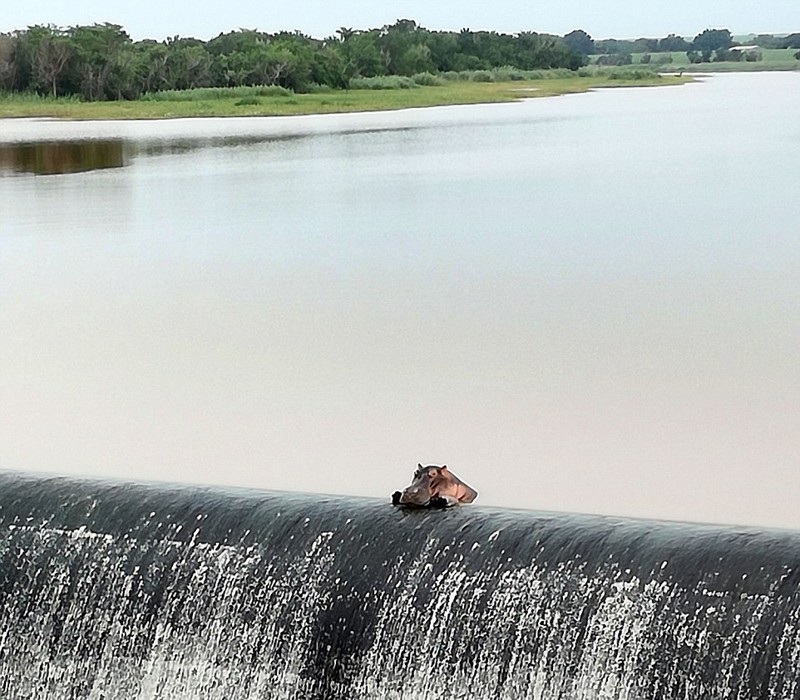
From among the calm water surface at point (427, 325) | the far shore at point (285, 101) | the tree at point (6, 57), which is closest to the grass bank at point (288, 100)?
the far shore at point (285, 101)

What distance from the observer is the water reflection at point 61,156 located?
25.6m

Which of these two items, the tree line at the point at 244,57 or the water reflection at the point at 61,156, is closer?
the water reflection at the point at 61,156

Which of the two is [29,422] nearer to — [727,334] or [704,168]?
[727,334]

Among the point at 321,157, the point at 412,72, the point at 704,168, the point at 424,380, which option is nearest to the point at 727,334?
the point at 424,380

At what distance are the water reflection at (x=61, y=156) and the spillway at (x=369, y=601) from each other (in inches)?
766

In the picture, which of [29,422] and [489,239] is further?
[489,239]

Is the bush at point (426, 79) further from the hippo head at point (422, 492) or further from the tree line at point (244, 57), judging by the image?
the hippo head at point (422, 492)

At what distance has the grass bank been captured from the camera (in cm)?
3553

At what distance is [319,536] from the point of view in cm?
566

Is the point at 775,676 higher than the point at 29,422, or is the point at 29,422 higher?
the point at 775,676

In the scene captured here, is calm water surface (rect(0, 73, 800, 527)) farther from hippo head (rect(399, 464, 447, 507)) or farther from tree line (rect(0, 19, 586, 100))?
tree line (rect(0, 19, 586, 100))

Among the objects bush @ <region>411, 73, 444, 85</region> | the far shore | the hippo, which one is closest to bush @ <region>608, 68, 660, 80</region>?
the far shore

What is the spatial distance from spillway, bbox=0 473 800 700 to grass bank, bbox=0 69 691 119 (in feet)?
98.7

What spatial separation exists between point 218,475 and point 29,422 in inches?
76.1
